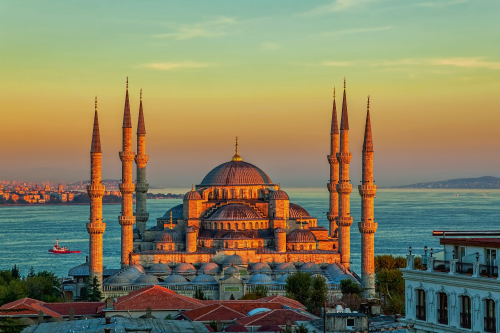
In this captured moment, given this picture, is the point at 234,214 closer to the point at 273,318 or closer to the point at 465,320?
the point at 273,318

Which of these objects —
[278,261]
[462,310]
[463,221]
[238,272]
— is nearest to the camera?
[462,310]

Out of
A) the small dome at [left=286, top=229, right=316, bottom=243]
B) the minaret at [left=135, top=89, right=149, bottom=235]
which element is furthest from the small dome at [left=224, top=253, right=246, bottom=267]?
the minaret at [left=135, top=89, right=149, bottom=235]

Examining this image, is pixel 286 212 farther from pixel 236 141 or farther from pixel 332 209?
pixel 236 141

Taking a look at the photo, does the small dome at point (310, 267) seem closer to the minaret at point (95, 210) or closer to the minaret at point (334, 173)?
the minaret at point (334, 173)

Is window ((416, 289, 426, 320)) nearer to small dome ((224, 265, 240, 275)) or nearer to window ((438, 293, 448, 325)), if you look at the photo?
window ((438, 293, 448, 325))

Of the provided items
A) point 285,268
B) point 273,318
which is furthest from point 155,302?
point 285,268

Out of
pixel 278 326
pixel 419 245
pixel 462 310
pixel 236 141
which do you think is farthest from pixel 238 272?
pixel 419 245
